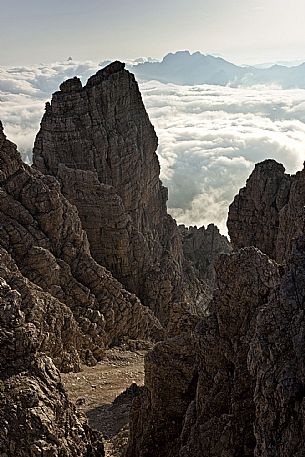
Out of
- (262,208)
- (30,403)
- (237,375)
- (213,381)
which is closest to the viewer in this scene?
(30,403)

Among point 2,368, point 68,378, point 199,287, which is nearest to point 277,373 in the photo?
point 2,368

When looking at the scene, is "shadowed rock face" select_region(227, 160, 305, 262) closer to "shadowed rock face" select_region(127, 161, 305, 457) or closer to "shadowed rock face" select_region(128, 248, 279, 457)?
"shadowed rock face" select_region(128, 248, 279, 457)

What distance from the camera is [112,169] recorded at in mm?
74750

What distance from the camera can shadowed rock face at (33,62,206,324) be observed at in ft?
207

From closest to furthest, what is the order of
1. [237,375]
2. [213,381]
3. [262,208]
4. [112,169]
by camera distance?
[237,375], [213,381], [262,208], [112,169]

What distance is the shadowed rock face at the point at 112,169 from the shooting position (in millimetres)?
63031

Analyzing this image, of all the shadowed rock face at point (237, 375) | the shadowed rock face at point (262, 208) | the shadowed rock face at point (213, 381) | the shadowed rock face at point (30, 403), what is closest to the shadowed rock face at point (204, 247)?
the shadowed rock face at point (262, 208)

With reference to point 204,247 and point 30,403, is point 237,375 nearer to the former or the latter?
point 30,403

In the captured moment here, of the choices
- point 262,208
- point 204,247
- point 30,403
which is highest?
point 262,208

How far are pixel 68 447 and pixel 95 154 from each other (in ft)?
186

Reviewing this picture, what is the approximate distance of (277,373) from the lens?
48.1ft

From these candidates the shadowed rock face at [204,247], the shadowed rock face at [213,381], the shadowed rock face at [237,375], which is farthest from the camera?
the shadowed rock face at [204,247]

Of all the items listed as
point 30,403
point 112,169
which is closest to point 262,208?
point 112,169

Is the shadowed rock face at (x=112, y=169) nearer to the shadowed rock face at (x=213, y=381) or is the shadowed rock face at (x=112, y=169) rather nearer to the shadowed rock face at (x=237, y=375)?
the shadowed rock face at (x=213, y=381)
